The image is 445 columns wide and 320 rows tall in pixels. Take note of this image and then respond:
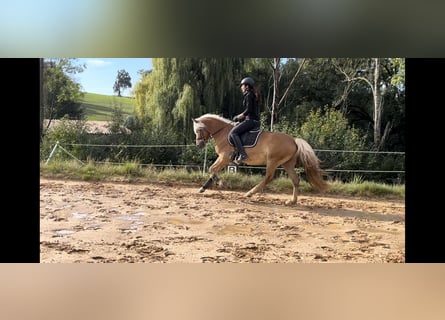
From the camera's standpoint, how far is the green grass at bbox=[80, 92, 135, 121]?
19.8 ft

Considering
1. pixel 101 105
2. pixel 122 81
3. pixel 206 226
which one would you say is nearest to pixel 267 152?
pixel 206 226

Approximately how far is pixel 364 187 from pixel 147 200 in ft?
9.27

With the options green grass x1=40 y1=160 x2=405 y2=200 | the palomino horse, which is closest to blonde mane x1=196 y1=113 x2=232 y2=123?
the palomino horse

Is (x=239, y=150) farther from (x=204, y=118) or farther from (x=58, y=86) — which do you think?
(x=58, y=86)

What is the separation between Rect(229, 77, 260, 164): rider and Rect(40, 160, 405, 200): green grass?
30 centimetres

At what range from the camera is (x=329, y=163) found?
6062 mm

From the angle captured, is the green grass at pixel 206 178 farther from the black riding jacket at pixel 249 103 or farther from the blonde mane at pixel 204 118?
the black riding jacket at pixel 249 103

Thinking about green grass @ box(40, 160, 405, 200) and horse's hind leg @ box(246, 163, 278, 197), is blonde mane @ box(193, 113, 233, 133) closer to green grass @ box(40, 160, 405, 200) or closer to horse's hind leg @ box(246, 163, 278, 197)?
green grass @ box(40, 160, 405, 200)

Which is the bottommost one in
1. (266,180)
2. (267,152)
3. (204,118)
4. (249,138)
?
(266,180)

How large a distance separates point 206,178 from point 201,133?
59 centimetres

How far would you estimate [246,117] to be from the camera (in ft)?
19.8

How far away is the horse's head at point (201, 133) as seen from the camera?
6039 mm
